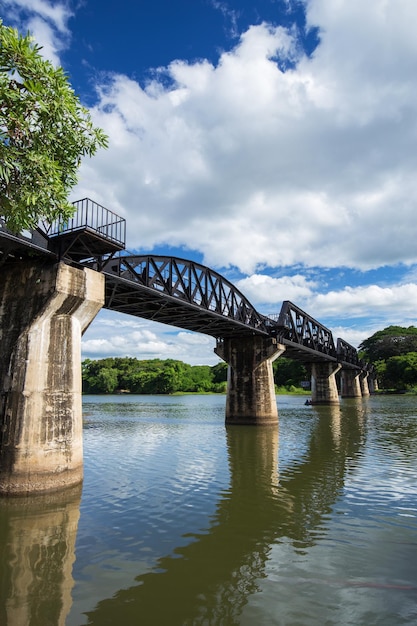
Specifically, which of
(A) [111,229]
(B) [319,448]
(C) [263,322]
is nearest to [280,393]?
(C) [263,322]

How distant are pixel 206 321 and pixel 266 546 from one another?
94.4 feet

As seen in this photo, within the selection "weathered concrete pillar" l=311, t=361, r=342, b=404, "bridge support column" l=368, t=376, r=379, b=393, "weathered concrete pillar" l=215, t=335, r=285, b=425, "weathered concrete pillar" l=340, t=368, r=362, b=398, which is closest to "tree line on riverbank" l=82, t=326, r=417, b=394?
"bridge support column" l=368, t=376, r=379, b=393

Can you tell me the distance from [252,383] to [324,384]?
43663 mm

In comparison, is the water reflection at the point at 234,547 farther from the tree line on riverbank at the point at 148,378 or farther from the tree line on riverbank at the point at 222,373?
the tree line on riverbank at the point at 148,378

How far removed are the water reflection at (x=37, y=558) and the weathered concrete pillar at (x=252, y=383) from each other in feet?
95.3

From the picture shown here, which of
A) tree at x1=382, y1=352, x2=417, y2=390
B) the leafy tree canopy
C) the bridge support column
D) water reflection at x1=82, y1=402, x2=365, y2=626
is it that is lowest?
water reflection at x1=82, y1=402, x2=365, y2=626

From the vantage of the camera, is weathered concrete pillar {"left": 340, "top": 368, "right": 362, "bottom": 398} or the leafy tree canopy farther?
the leafy tree canopy

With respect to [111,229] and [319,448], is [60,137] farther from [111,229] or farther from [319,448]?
[319,448]

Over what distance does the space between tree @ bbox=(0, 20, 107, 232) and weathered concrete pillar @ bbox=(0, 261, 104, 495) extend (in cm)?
617

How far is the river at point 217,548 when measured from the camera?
6883mm

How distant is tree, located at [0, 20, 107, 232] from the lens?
850cm

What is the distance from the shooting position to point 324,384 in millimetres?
81375

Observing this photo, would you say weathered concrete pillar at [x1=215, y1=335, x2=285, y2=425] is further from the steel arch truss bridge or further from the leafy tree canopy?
the leafy tree canopy

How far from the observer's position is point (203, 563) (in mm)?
8812
